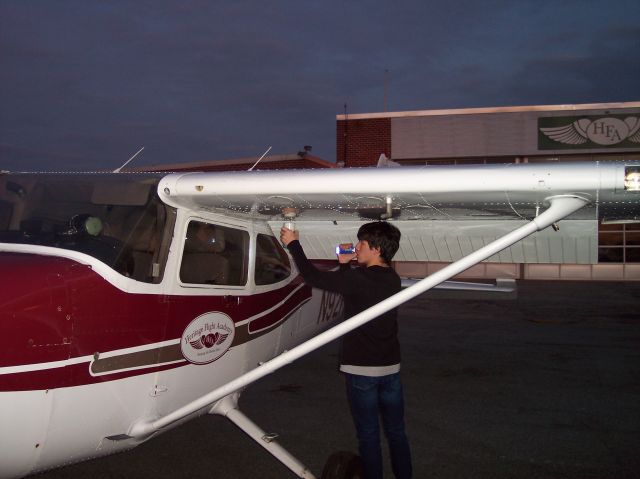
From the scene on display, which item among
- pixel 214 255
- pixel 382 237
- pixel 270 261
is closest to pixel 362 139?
pixel 270 261

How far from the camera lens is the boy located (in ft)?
10.3

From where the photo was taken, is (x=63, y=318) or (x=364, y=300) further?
(x=364, y=300)

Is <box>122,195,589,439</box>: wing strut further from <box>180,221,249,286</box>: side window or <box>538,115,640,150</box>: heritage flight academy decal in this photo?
<box>538,115,640,150</box>: heritage flight academy decal

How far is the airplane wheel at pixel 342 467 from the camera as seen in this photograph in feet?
11.0

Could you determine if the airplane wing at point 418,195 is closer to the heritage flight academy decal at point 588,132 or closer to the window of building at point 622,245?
the heritage flight academy decal at point 588,132

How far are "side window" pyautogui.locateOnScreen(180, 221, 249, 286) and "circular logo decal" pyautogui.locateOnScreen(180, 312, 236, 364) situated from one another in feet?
0.74

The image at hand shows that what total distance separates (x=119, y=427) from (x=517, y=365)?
5.84m

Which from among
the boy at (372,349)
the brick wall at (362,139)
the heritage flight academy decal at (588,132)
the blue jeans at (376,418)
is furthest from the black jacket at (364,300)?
the heritage flight academy decal at (588,132)

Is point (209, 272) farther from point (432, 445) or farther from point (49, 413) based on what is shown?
point (432, 445)

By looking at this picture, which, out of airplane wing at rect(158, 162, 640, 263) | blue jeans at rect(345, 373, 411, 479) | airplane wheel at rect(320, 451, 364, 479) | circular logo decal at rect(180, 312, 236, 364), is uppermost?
airplane wing at rect(158, 162, 640, 263)

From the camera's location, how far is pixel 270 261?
14.0ft

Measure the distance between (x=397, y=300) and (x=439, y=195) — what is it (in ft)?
1.89

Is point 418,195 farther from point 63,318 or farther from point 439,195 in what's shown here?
point 63,318

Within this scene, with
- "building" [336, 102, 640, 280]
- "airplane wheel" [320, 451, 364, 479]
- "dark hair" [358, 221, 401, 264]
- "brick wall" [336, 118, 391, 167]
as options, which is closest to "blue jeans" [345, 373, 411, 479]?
"airplane wheel" [320, 451, 364, 479]
